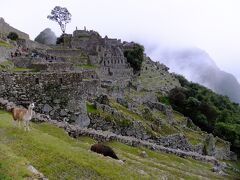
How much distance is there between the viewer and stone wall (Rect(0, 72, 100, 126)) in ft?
112

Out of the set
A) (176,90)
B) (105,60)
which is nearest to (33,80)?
(105,60)

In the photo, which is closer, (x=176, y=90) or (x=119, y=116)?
(x=119, y=116)

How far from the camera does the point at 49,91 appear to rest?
3494cm

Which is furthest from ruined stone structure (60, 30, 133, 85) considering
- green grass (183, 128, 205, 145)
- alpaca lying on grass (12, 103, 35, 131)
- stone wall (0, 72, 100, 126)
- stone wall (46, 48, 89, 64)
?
alpaca lying on grass (12, 103, 35, 131)

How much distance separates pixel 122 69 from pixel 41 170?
3600 inches

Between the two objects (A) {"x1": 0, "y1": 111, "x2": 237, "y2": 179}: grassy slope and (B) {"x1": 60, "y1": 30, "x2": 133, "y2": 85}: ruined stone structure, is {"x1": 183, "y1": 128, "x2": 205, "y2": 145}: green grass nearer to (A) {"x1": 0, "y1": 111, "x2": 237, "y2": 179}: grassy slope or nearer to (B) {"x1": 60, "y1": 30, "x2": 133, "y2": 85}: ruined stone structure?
(B) {"x1": 60, "y1": 30, "x2": 133, "y2": 85}: ruined stone structure

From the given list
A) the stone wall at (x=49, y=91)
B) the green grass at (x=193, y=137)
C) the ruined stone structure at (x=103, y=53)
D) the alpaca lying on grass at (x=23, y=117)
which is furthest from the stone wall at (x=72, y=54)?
the alpaca lying on grass at (x=23, y=117)

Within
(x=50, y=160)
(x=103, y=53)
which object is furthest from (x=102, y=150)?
(x=103, y=53)

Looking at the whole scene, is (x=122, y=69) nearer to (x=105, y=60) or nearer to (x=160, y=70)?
(x=105, y=60)

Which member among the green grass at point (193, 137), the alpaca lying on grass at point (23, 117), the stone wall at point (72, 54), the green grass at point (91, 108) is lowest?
the green grass at point (193, 137)

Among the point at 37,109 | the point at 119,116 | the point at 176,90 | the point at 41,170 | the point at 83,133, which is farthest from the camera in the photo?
the point at 176,90

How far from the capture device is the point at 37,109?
3503cm

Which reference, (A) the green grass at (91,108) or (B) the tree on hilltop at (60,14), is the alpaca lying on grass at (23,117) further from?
(B) the tree on hilltop at (60,14)

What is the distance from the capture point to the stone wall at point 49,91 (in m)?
34.1
